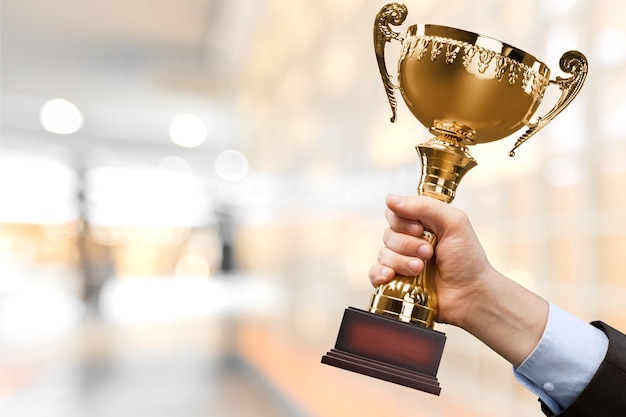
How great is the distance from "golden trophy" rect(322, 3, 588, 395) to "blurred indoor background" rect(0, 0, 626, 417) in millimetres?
488

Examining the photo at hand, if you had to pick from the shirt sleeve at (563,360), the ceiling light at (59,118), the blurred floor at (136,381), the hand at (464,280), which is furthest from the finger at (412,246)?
the ceiling light at (59,118)

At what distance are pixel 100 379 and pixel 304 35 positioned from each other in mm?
2325

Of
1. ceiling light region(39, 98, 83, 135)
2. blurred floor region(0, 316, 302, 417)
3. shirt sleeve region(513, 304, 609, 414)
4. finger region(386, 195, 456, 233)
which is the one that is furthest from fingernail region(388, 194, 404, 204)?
ceiling light region(39, 98, 83, 135)

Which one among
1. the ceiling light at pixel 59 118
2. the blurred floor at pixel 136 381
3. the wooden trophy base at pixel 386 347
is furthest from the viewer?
the ceiling light at pixel 59 118

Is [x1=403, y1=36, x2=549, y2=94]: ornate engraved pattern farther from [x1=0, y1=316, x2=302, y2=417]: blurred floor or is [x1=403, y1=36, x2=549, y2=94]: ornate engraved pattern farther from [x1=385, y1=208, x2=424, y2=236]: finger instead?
[x1=0, y1=316, x2=302, y2=417]: blurred floor

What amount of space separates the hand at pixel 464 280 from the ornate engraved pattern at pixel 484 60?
0.53 feet

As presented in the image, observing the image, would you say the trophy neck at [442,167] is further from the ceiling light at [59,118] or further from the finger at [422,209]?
the ceiling light at [59,118]

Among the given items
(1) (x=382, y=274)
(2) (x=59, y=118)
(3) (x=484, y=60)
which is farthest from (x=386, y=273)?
(2) (x=59, y=118)

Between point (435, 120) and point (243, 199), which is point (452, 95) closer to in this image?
point (435, 120)

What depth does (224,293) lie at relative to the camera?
639 cm

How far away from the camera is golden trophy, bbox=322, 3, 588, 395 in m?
0.72

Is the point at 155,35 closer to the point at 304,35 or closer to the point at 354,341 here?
the point at 304,35

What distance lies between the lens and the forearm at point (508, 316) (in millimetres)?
799

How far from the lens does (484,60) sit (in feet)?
2.34
